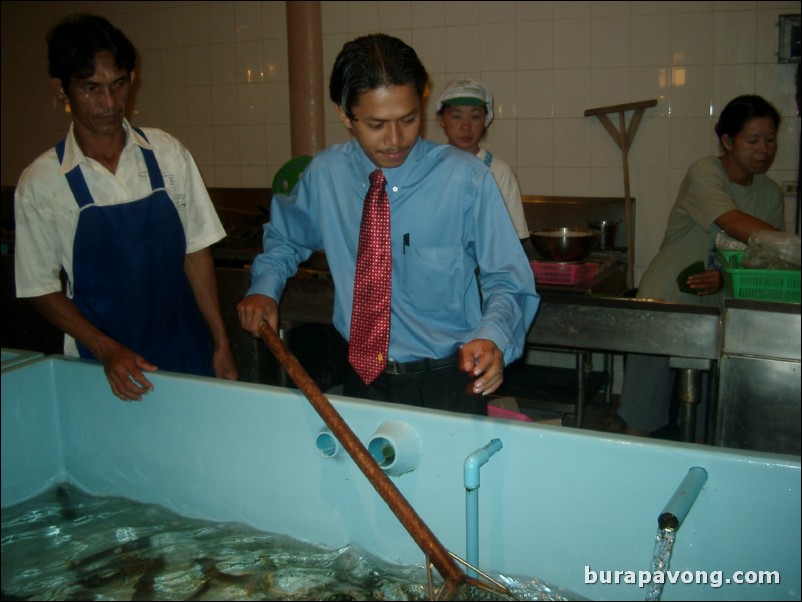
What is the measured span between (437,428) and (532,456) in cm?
21

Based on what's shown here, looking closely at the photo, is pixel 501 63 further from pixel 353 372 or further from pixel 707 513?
pixel 707 513

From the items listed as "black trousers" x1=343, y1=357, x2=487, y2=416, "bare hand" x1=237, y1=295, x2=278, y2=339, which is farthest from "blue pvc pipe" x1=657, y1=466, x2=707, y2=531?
"bare hand" x1=237, y1=295, x2=278, y2=339

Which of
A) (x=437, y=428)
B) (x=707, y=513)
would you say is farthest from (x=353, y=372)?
(x=707, y=513)

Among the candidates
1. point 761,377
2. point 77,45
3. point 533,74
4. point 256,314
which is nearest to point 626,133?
point 533,74

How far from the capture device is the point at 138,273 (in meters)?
1.97

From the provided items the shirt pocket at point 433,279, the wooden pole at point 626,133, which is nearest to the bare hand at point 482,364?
the shirt pocket at point 433,279

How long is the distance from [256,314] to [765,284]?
5.08ft

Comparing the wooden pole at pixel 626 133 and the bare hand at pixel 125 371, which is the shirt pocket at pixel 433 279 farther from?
the wooden pole at pixel 626 133

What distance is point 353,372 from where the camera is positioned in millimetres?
1941

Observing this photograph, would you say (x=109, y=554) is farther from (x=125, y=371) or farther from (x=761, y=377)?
(x=761, y=377)

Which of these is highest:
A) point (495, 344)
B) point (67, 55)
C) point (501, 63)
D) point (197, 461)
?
point (501, 63)

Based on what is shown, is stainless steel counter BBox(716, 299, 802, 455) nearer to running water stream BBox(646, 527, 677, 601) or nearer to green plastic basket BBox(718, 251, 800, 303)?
green plastic basket BBox(718, 251, 800, 303)

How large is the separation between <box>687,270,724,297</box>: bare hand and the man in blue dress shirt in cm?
127

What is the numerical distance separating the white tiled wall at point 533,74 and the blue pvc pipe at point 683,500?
3043 mm
